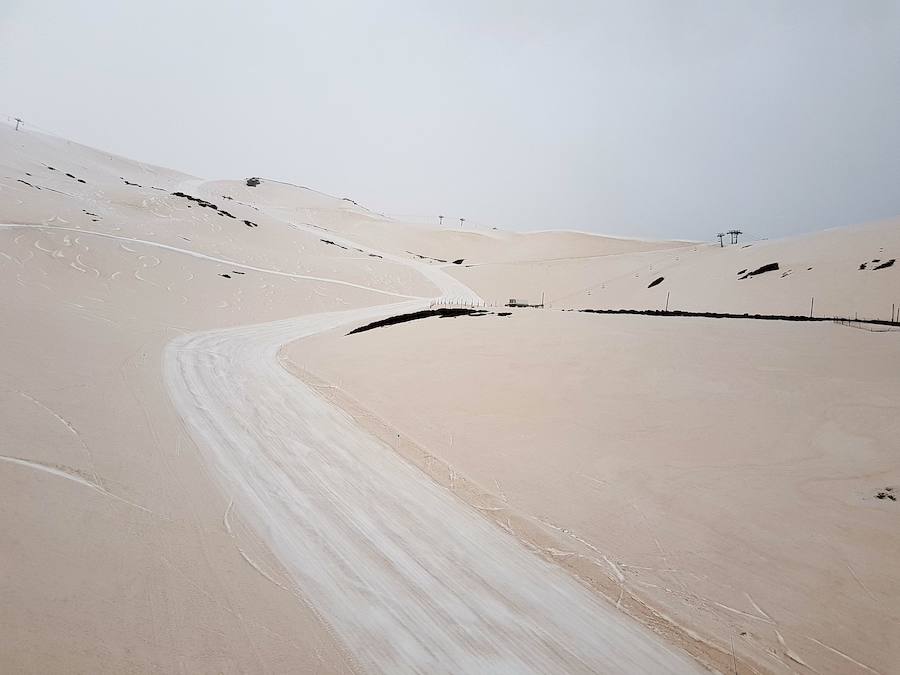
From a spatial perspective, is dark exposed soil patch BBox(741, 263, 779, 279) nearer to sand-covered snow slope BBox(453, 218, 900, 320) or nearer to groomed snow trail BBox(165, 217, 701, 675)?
sand-covered snow slope BBox(453, 218, 900, 320)

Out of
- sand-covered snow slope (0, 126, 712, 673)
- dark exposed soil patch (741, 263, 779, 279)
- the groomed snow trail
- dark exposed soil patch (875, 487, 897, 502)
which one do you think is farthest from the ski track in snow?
dark exposed soil patch (875, 487, 897, 502)

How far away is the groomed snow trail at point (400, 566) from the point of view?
2.20m

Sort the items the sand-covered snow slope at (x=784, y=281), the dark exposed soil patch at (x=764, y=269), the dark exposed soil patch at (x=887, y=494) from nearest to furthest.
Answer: the dark exposed soil patch at (x=887, y=494), the sand-covered snow slope at (x=784, y=281), the dark exposed soil patch at (x=764, y=269)

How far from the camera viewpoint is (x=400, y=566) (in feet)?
9.11

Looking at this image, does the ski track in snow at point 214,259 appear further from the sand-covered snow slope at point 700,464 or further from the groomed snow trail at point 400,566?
the sand-covered snow slope at point 700,464

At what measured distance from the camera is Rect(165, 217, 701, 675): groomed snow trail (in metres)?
2.20

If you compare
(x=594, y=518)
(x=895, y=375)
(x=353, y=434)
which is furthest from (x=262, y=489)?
(x=895, y=375)

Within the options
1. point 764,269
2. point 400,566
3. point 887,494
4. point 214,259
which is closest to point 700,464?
point 887,494

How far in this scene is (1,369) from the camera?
5133 mm

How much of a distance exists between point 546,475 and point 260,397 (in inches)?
157

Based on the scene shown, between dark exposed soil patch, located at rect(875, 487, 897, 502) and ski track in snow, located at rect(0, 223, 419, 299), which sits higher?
ski track in snow, located at rect(0, 223, 419, 299)

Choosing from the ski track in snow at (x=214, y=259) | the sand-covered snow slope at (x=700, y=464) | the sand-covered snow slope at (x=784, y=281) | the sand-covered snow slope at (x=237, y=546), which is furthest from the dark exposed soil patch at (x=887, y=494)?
the ski track in snow at (x=214, y=259)

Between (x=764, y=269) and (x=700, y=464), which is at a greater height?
(x=764, y=269)

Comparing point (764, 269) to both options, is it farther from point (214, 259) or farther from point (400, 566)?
point (214, 259)
